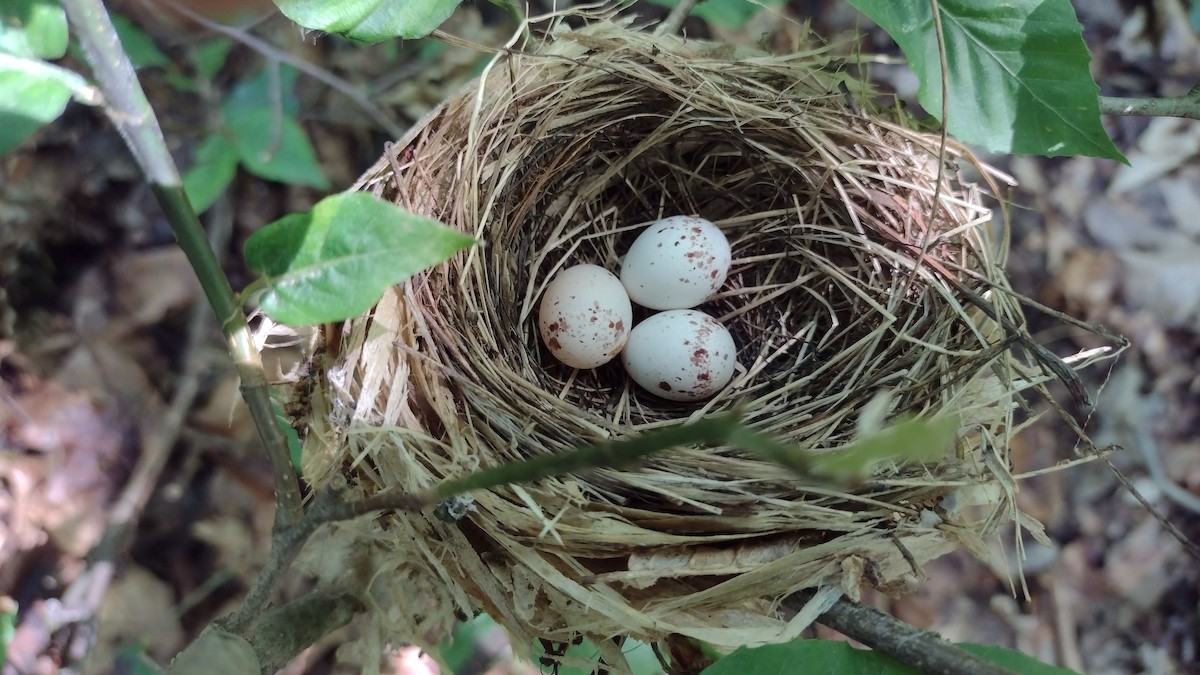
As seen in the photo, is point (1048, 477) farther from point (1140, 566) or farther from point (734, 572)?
point (734, 572)

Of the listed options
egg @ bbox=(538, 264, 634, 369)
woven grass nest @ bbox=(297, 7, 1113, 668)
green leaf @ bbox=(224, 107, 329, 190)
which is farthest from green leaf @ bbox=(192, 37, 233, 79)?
egg @ bbox=(538, 264, 634, 369)

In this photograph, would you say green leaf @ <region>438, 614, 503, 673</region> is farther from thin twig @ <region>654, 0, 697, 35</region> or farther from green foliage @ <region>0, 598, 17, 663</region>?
thin twig @ <region>654, 0, 697, 35</region>

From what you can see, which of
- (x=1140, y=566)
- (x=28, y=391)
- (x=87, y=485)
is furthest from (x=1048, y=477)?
(x=28, y=391)

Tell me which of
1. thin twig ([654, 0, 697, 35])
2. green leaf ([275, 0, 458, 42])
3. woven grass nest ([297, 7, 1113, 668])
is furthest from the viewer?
thin twig ([654, 0, 697, 35])

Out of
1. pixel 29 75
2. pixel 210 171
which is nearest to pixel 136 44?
pixel 210 171

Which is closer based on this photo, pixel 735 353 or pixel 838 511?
pixel 838 511

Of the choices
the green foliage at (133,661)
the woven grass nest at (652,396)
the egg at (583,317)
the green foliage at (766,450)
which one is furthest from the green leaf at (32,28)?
the green foliage at (133,661)

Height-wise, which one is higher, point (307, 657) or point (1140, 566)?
point (307, 657)
